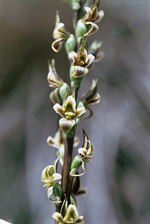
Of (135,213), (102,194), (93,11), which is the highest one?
(93,11)

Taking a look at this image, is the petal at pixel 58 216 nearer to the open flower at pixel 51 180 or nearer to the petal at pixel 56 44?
the open flower at pixel 51 180

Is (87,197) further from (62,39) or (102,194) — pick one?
(62,39)

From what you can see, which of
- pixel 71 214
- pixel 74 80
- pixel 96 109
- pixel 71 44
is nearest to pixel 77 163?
pixel 71 214

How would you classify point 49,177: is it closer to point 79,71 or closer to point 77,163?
point 77,163

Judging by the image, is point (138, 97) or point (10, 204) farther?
point (138, 97)

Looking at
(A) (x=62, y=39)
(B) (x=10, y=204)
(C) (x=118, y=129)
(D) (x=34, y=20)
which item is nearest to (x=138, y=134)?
(C) (x=118, y=129)

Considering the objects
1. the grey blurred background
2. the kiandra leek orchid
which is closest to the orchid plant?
the kiandra leek orchid
